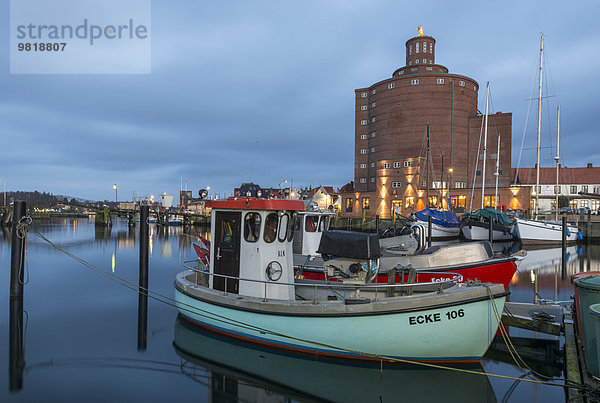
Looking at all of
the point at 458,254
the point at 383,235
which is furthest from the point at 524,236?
the point at 458,254

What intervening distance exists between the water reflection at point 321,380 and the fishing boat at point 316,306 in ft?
1.03

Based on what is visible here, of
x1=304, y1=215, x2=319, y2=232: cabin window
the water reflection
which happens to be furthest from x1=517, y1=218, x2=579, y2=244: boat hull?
the water reflection

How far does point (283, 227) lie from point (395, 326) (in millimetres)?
3673

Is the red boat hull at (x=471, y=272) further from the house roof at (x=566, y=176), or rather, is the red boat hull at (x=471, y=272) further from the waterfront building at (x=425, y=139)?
the house roof at (x=566, y=176)

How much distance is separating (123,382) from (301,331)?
159 inches

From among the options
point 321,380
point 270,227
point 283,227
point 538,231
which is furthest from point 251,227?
point 538,231

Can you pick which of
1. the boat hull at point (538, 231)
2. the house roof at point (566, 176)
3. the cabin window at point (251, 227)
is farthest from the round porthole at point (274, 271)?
the house roof at point (566, 176)

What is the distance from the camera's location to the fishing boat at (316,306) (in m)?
7.26

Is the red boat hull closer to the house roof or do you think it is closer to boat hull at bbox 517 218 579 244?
boat hull at bbox 517 218 579 244

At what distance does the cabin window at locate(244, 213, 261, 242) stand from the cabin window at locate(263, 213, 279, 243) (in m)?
0.21

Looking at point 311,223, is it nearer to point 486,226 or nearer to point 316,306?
point 316,306

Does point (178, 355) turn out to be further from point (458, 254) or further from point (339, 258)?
point (458, 254)

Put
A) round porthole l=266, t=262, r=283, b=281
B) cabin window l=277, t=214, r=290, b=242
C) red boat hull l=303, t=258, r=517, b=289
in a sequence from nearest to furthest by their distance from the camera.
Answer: round porthole l=266, t=262, r=283, b=281
cabin window l=277, t=214, r=290, b=242
red boat hull l=303, t=258, r=517, b=289

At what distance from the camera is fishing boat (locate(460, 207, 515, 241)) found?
36938 mm
